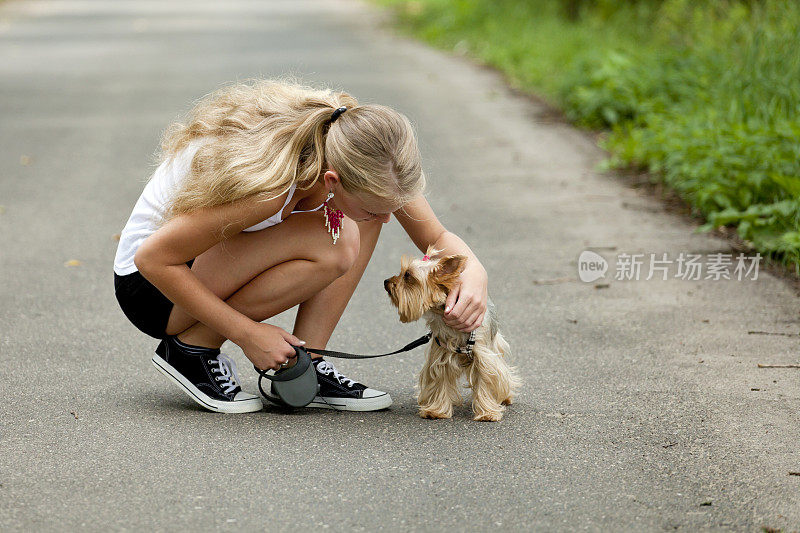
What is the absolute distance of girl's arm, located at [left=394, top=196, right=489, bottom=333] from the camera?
3.54 meters

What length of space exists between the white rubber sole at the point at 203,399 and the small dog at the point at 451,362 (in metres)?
0.68

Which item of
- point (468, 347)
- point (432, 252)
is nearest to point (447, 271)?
point (432, 252)

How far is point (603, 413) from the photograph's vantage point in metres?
3.90

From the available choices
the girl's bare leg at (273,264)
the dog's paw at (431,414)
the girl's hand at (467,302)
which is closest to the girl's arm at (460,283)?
the girl's hand at (467,302)

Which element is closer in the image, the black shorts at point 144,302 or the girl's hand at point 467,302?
the girl's hand at point 467,302

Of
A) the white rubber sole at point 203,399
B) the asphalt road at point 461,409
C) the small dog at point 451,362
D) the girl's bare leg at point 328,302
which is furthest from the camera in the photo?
the girl's bare leg at point 328,302

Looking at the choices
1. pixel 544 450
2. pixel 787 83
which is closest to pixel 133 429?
pixel 544 450

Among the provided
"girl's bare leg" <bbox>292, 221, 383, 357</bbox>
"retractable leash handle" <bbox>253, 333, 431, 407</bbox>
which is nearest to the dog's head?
"retractable leash handle" <bbox>253, 333, 431, 407</bbox>

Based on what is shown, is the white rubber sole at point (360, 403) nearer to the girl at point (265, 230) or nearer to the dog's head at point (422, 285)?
the girl at point (265, 230)

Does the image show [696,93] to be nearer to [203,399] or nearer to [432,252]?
[432,252]

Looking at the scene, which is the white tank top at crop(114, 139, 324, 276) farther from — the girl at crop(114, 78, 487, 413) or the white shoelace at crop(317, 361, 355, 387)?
the white shoelace at crop(317, 361, 355, 387)

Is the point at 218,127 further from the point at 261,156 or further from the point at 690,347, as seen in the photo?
the point at 690,347

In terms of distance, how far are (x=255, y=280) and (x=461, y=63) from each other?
463 inches

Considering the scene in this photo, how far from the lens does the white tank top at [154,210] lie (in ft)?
12.1
